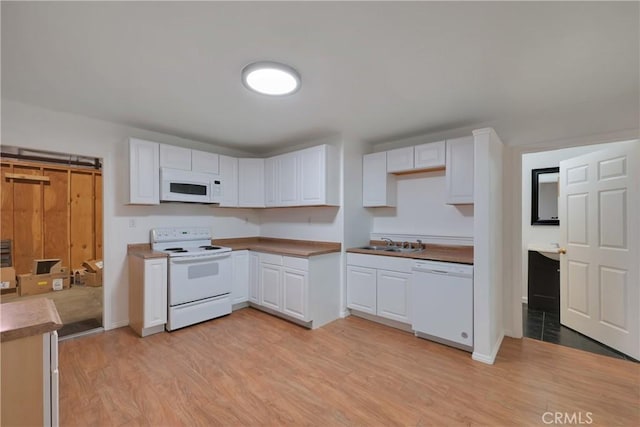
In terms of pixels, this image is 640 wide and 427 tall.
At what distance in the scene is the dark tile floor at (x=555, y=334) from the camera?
275 centimetres

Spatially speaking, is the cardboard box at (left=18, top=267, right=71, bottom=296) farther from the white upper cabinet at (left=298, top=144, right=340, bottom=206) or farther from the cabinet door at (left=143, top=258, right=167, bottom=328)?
the white upper cabinet at (left=298, top=144, right=340, bottom=206)

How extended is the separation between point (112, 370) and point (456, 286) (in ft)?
10.1

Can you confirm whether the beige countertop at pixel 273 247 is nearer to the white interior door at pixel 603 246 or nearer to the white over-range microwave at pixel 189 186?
the white over-range microwave at pixel 189 186

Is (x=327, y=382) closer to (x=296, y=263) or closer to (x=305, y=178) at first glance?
(x=296, y=263)

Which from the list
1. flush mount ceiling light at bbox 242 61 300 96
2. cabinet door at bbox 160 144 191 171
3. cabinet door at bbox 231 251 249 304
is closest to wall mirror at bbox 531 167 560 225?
flush mount ceiling light at bbox 242 61 300 96

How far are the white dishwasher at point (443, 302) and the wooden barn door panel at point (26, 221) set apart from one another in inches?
250

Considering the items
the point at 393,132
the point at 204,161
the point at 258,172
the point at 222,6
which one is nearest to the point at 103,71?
the point at 222,6

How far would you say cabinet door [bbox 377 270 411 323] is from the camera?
3102 mm

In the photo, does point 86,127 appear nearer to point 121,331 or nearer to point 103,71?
point 103,71

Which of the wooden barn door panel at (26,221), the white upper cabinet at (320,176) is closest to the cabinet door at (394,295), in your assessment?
the white upper cabinet at (320,176)

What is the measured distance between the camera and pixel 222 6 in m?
1.41

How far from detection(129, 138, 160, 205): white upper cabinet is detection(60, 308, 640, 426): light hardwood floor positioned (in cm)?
152

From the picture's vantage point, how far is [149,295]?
299 cm

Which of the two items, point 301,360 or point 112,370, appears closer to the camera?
point 112,370
